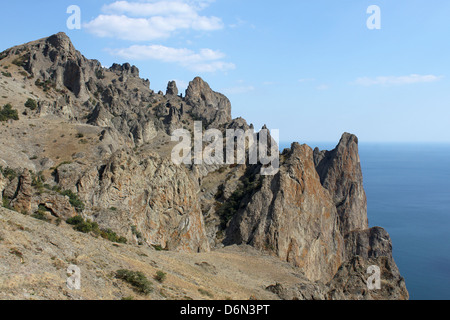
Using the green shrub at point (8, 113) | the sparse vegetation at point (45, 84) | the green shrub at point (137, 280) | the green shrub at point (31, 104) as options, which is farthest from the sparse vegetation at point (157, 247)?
the sparse vegetation at point (45, 84)

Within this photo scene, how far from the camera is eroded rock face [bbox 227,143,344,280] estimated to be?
52750mm

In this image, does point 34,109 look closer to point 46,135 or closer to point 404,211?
point 46,135

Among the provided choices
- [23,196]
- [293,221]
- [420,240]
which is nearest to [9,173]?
[23,196]

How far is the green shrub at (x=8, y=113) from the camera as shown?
60.8m

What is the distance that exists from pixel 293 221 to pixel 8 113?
51.7 metres

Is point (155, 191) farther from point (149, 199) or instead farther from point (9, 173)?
point (9, 173)

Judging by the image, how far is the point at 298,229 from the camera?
5506 cm

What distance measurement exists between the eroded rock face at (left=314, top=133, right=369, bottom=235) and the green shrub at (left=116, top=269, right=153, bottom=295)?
7800cm

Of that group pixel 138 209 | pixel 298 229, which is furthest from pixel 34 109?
pixel 298 229

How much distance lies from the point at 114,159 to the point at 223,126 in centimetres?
5895

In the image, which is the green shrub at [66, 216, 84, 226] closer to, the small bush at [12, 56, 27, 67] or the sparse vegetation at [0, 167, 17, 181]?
the sparse vegetation at [0, 167, 17, 181]

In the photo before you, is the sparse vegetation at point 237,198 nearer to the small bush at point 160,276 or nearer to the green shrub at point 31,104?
the small bush at point 160,276

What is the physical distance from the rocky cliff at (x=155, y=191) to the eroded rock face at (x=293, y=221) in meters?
0.16

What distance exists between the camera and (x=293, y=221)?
54.8 meters
